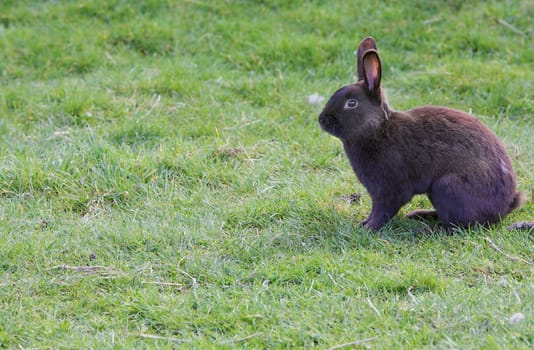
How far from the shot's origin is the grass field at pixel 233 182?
13.9 feet

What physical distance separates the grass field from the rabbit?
0.20 metres

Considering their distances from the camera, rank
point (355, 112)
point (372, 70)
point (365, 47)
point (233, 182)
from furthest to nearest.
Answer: point (233, 182) < point (365, 47) < point (355, 112) < point (372, 70)

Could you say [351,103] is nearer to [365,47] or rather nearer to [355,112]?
[355,112]

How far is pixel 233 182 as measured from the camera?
5.97m

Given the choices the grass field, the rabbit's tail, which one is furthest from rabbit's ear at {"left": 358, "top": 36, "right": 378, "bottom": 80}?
the rabbit's tail

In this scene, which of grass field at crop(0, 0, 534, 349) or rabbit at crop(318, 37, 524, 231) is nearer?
grass field at crop(0, 0, 534, 349)

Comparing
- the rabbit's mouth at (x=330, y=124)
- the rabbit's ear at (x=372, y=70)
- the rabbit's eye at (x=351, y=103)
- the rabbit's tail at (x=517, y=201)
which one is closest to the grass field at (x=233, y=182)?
the rabbit's tail at (x=517, y=201)

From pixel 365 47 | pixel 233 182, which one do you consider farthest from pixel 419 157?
pixel 233 182

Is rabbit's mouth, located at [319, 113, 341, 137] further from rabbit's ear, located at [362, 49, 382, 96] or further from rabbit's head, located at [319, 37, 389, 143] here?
rabbit's ear, located at [362, 49, 382, 96]

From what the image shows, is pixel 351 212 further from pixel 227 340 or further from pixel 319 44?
pixel 319 44

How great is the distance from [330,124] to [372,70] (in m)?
0.43

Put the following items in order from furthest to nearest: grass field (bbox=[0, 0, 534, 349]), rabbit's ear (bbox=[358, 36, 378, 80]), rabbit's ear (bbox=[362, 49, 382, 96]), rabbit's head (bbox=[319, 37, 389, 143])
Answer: rabbit's ear (bbox=[358, 36, 378, 80]), rabbit's head (bbox=[319, 37, 389, 143]), rabbit's ear (bbox=[362, 49, 382, 96]), grass field (bbox=[0, 0, 534, 349])

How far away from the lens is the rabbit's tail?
207 inches

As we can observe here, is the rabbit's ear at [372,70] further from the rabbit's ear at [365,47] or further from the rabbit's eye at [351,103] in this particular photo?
the rabbit's ear at [365,47]
